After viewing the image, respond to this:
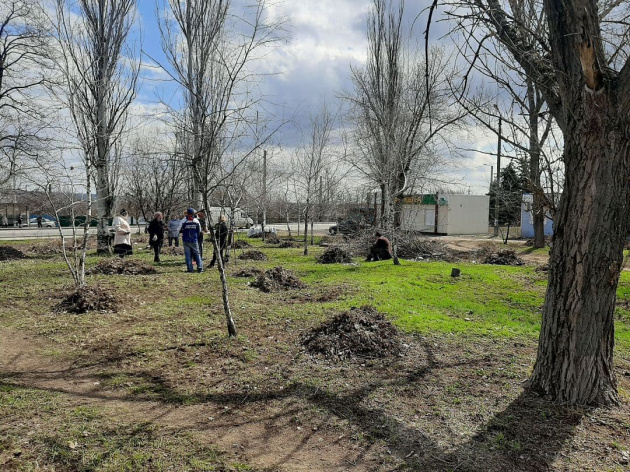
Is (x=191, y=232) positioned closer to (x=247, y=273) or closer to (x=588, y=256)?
(x=247, y=273)

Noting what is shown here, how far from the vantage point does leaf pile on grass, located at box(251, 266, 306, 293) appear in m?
9.16

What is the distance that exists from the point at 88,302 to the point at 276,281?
379 centimetres

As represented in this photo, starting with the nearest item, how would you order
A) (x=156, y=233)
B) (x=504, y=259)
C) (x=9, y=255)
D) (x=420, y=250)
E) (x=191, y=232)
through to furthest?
(x=191, y=232) → (x=156, y=233) → (x=9, y=255) → (x=504, y=259) → (x=420, y=250)

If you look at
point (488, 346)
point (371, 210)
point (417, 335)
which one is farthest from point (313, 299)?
point (371, 210)

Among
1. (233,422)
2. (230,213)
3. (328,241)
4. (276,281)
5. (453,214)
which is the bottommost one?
(233,422)

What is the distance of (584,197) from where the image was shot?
339 centimetres

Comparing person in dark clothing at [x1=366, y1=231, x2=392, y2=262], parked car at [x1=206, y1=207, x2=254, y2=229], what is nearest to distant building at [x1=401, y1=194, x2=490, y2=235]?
parked car at [x1=206, y1=207, x2=254, y2=229]

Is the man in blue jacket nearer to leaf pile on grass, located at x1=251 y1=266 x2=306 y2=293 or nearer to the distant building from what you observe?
leaf pile on grass, located at x1=251 y1=266 x2=306 y2=293

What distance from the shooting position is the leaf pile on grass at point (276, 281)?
9.16 m

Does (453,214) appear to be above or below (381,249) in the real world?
above

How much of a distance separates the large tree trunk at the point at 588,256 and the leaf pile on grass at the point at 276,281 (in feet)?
20.2

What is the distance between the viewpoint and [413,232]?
18078 mm

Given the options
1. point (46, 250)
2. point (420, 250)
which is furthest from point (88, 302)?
point (420, 250)

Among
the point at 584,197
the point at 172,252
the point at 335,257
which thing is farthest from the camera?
the point at 172,252
